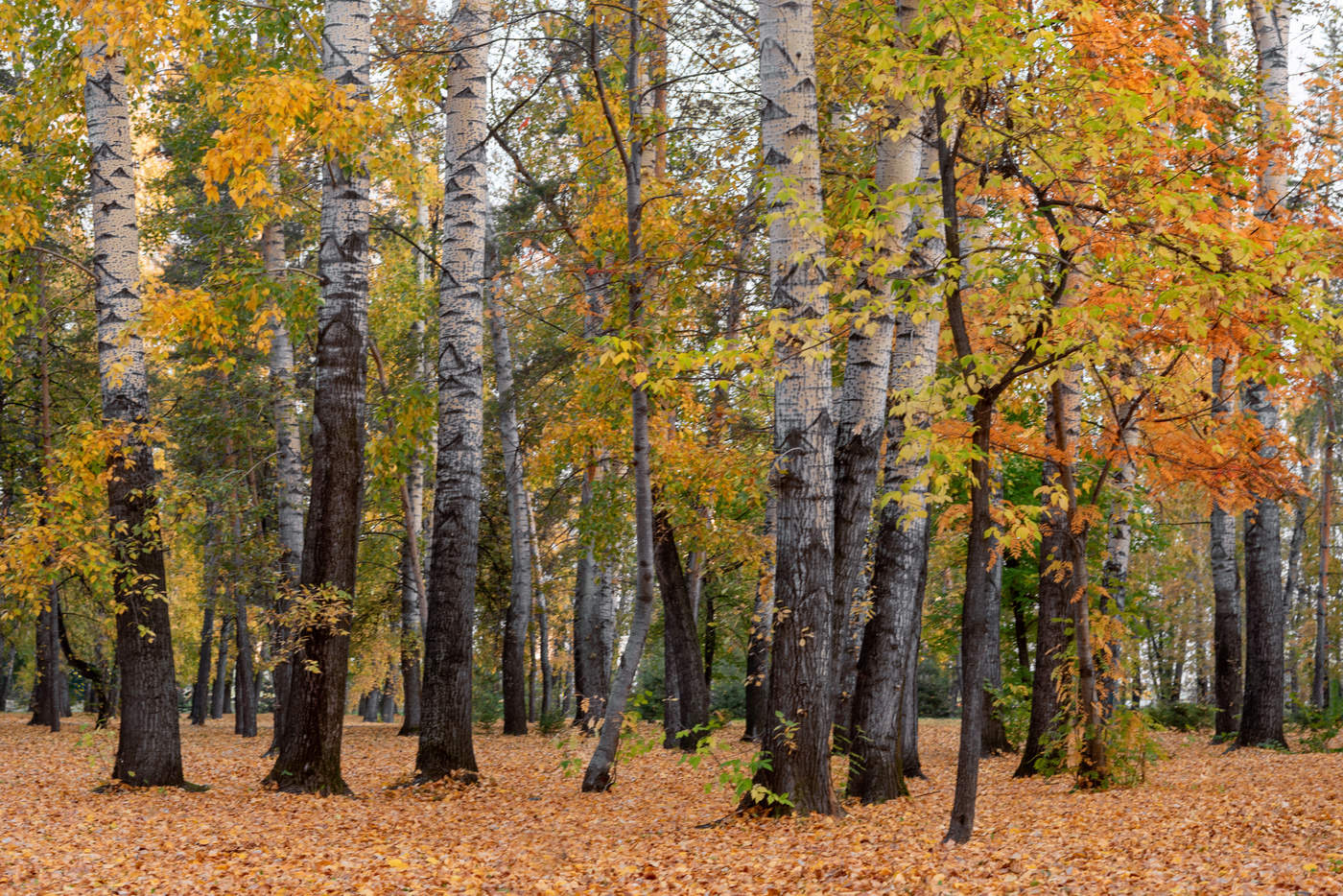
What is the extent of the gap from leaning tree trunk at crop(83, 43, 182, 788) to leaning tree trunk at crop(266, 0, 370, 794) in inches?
46.8

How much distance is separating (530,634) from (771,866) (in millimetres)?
21792

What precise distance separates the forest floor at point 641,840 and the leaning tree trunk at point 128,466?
1.59 ft

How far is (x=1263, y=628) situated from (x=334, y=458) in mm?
12083

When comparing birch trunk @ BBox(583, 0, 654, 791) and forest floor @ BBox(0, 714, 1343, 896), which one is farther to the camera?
birch trunk @ BBox(583, 0, 654, 791)

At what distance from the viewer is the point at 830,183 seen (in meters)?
9.36

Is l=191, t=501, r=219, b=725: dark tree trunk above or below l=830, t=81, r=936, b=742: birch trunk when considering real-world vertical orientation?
below

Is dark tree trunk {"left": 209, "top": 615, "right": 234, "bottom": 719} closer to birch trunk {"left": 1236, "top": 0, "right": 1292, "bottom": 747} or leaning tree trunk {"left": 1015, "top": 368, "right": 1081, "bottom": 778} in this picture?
leaning tree trunk {"left": 1015, "top": 368, "right": 1081, "bottom": 778}

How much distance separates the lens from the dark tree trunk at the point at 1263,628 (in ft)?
42.8

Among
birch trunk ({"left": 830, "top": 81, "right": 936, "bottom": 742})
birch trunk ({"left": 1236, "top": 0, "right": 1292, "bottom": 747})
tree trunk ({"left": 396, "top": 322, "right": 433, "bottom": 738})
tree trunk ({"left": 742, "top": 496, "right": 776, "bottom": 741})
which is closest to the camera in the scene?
birch trunk ({"left": 830, "top": 81, "right": 936, "bottom": 742})

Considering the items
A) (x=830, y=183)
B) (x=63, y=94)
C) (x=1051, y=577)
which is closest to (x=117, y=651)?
(x=63, y=94)

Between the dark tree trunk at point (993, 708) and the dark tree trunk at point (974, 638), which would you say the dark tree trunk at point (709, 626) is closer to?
the dark tree trunk at point (993, 708)

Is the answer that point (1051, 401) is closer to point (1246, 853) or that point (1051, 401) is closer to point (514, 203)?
point (1246, 853)

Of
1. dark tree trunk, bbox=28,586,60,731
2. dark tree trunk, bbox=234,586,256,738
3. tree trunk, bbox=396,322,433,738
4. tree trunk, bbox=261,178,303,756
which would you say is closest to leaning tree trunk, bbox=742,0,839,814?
tree trunk, bbox=261,178,303,756

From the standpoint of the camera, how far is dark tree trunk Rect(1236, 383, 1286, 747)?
1303 cm
